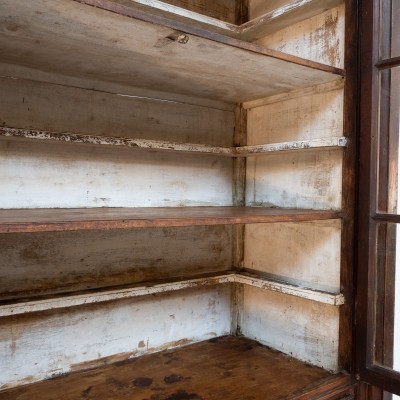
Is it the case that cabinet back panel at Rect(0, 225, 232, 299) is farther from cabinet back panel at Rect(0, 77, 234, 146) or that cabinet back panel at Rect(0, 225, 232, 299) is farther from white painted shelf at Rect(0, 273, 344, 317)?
cabinet back panel at Rect(0, 77, 234, 146)

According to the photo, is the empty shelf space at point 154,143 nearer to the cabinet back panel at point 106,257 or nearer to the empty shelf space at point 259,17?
the cabinet back panel at point 106,257

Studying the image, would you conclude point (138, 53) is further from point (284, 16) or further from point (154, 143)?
point (284, 16)

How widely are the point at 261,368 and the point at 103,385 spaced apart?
29.6 inches

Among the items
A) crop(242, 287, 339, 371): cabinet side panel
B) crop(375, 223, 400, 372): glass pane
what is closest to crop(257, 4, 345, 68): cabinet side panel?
crop(375, 223, 400, 372): glass pane

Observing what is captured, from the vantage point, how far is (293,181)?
7.04 feet

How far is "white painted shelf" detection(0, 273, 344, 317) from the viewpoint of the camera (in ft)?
5.42

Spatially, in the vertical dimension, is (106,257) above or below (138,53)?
below

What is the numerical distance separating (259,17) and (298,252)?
49.0 inches

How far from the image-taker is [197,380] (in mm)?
1803

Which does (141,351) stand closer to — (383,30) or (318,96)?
(318,96)

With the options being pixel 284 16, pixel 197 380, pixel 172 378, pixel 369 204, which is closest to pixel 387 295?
pixel 369 204

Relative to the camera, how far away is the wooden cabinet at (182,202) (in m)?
1.66

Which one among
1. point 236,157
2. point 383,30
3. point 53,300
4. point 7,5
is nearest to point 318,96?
point 383,30

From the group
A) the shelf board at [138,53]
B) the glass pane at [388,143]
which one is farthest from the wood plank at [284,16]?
the glass pane at [388,143]
